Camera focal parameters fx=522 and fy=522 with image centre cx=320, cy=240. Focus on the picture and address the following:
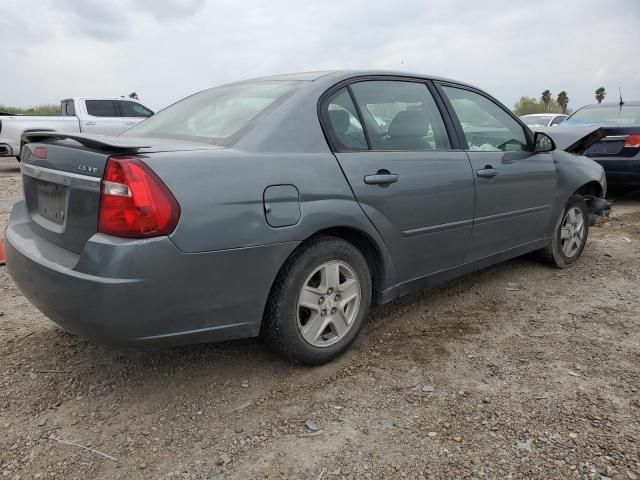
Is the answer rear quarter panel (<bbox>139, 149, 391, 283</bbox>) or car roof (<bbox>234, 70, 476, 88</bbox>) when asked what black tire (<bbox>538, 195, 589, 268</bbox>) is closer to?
car roof (<bbox>234, 70, 476, 88</bbox>)

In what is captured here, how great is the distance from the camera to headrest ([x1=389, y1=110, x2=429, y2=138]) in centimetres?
308

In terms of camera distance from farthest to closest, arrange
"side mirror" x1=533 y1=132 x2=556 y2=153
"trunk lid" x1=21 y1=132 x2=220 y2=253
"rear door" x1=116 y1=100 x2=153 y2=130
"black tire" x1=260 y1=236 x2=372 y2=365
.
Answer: "rear door" x1=116 y1=100 x2=153 y2=130, "side mirror" x1=533 y1=132 x2=556 y2=153, "black tire" x1=260 y1=236 x2=372 y2=365, "trunk lid" x1=21 y1=132 x2=220 y2=253

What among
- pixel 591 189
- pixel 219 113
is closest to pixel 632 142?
pixel 591 189

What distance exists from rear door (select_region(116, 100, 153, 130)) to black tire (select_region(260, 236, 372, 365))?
11.2 meters

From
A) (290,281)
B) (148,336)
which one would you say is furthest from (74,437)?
(290,281)

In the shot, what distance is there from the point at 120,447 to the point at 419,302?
7.28ft

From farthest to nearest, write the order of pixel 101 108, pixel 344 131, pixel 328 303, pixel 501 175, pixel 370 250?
pixel 101 108 → pixel 501 175 → pixel 370 250 → pixel 344 131 → pixel 328 303

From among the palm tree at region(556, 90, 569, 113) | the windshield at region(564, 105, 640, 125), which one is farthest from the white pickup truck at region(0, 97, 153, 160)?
the palm tree at region(556, 90, 569, 113)

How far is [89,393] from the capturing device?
A: 2506mm

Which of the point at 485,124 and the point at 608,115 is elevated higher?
the point at 608,115

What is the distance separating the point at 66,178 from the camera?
2.29 m

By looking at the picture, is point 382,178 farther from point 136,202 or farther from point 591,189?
point 591,189

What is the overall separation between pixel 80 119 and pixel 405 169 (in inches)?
439

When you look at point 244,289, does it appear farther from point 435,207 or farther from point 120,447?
point 435,207
